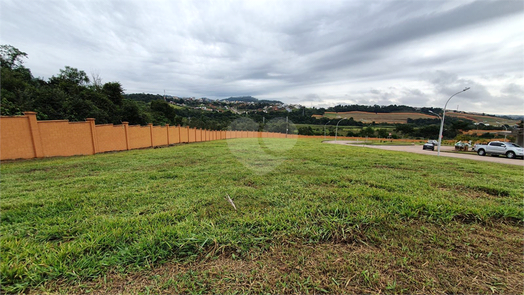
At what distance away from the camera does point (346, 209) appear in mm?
2434

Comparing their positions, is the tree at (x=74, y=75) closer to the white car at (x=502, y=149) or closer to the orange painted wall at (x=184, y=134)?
the orange painted wall at (x=184, y=134)

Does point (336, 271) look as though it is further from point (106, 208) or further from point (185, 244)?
point (106, 208)

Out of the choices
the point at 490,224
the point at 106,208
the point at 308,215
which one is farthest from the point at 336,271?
the point at 106,208

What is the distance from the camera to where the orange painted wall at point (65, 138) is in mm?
7534

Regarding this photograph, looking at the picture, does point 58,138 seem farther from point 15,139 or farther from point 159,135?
point 159,135

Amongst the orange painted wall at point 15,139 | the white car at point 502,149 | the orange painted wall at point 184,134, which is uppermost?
the orange painted wall at point 15,139

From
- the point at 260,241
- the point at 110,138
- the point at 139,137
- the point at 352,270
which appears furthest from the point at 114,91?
the point at 352,270

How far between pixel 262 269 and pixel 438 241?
171 cm

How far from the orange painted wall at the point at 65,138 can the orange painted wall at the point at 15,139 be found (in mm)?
370

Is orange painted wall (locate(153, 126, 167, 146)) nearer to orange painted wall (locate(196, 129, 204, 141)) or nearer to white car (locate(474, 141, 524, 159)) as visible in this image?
orange painted wall (locate(196, 129, 204, 141))

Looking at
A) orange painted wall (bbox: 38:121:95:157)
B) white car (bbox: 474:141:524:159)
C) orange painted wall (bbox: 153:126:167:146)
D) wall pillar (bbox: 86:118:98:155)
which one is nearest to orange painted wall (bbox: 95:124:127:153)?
wall pillar (bbox: 86:118:98:155)

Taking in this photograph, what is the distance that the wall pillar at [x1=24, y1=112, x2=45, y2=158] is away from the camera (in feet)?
23.3

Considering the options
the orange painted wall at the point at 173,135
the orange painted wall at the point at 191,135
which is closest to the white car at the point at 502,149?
the orange painted wall at the point at 173,135

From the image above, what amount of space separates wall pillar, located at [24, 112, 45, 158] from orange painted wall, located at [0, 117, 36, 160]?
8cm
